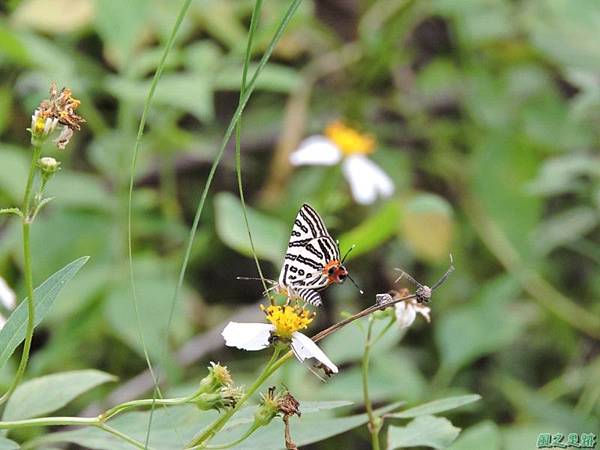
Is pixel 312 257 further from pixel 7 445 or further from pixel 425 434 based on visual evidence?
pixel 7 445

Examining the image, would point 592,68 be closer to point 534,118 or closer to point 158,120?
point 534,118

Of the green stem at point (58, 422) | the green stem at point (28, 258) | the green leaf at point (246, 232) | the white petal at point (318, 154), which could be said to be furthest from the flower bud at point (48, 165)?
the white petal at point (318, 154)

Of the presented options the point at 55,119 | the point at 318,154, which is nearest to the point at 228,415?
the point at 55,119

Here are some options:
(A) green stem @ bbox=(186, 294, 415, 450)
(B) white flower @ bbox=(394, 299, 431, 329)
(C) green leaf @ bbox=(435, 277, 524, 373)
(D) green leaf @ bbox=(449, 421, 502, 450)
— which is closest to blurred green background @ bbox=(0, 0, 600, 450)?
(C) green leaf @ bbox=(435, 277, 524, 373)

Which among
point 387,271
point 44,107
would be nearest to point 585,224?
point 387,271

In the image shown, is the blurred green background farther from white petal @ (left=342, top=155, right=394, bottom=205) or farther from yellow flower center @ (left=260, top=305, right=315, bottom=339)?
yellow flower center @ (left=260, top=305, right=315, bottom=339)

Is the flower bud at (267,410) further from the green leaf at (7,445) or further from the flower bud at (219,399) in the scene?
the green leaf at (7,445)

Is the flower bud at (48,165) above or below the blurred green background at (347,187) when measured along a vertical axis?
above
